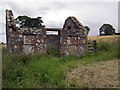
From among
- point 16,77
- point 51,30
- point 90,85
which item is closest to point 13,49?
point 51,30

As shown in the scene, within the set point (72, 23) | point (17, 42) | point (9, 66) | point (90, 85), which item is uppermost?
point (72, 23)

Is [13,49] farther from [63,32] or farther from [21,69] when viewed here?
[21,69]

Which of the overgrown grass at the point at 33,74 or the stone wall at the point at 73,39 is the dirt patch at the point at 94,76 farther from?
the stone wall at the point at 73,39

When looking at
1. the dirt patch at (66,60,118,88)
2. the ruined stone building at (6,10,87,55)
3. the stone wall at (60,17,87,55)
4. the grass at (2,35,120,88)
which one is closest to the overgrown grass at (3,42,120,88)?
the grass at (2,35,120,88)

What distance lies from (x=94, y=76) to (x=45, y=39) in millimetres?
5124

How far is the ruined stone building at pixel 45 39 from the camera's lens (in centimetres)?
1201

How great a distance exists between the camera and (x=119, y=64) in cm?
A: 934

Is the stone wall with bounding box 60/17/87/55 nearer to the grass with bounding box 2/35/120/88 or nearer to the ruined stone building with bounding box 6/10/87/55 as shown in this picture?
the ruined stone building with bounding box 6/10/87/55

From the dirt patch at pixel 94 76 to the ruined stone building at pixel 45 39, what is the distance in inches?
143

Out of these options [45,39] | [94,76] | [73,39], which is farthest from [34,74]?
[73,39]

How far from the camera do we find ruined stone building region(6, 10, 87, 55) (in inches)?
473

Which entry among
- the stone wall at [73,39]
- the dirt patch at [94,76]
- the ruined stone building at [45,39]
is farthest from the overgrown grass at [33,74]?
the stone wall at [73,39]

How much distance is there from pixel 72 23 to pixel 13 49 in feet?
12.9

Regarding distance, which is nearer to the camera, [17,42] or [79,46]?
[17,42]
